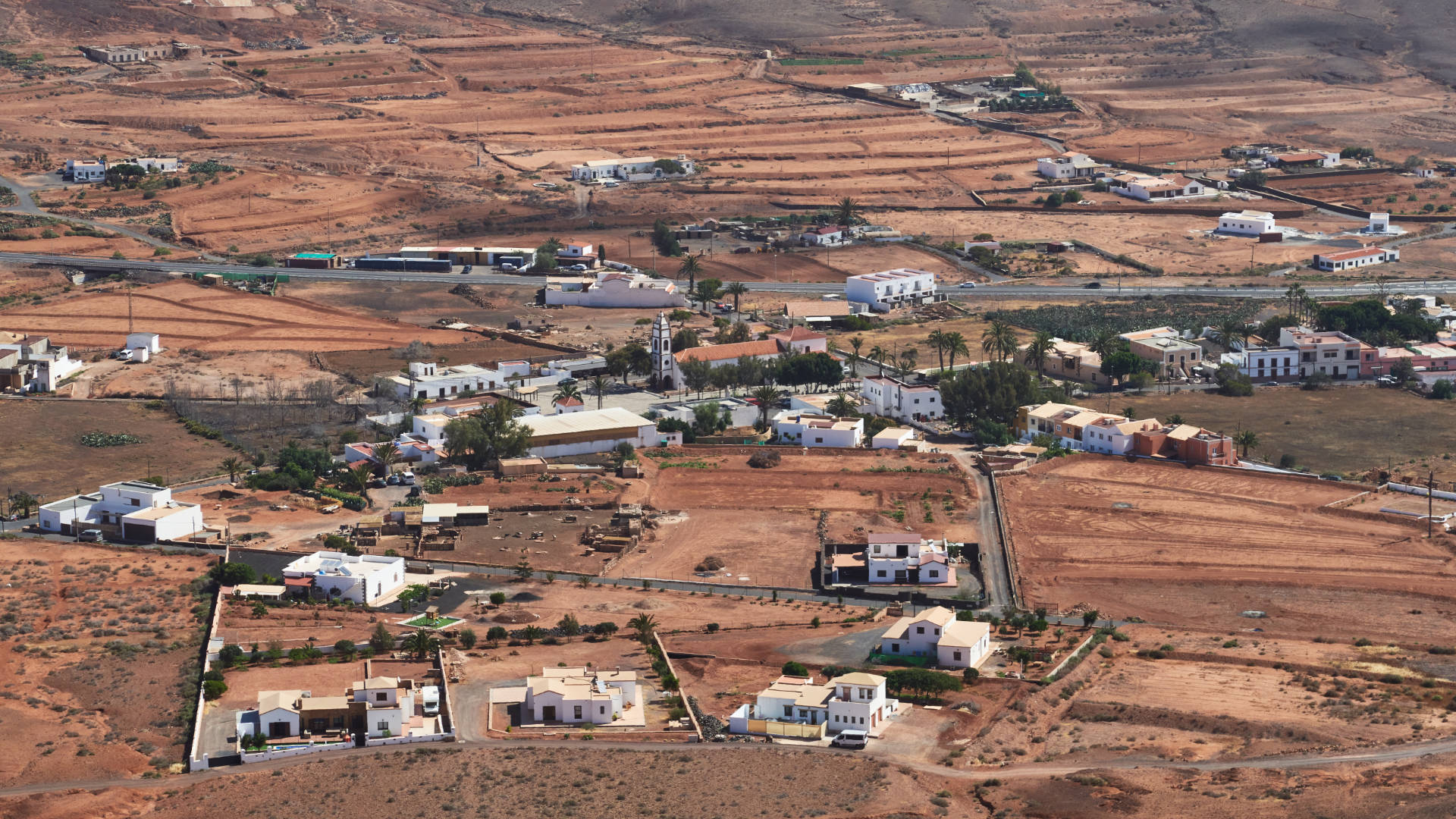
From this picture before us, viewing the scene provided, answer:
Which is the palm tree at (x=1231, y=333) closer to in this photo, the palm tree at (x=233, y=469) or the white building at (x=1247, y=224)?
the white building at (x=1247, y=224)

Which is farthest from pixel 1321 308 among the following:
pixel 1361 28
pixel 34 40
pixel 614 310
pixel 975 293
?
pixel 34 40

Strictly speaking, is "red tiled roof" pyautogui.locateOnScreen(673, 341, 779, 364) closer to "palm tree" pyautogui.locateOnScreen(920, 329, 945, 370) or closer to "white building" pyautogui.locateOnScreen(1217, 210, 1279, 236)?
"palm tree" pyautogui.locateOnScreen(920, 329, 945, 370)

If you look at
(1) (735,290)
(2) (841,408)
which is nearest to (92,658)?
(2) (841,408)

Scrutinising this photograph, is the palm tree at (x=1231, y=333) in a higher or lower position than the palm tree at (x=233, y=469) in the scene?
higher

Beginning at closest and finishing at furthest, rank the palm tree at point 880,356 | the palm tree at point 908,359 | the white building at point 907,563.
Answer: the white building at point 907,563, the palm tree at point 908,359, the palm tree at point 880,356

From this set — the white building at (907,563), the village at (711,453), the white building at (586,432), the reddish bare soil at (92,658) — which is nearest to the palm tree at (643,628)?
the village at (711,453)

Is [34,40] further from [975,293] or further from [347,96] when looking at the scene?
[975,293]

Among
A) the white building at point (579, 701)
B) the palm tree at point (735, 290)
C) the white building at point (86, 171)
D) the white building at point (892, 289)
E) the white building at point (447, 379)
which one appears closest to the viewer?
the white building at point (579, 701)
